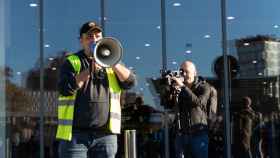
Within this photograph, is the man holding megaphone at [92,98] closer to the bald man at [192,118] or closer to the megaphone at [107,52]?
the megaphone at [107,52]

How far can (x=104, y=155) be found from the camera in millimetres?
5250

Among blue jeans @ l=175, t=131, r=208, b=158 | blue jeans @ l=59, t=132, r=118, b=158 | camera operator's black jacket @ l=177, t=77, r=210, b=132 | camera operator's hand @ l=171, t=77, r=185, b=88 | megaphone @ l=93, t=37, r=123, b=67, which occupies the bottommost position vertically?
blue jeans @ l=175, t=131, r=208, b=158

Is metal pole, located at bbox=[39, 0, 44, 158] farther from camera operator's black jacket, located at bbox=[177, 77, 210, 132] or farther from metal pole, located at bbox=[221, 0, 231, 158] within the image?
camera operator's black jacket, located at bbox=[177, 77, 210, 132]

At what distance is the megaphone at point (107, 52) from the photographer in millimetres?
5246

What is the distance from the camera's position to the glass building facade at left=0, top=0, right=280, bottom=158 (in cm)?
992

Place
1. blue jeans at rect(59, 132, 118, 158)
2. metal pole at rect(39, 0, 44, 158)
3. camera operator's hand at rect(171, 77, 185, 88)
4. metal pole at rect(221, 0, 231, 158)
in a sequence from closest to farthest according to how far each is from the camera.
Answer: blue jeans at rect(59, 132, 118, 158) → camera operator's hand at rect(171, 77, 185, 88) → metal pole at rect(39, 0, 44, 158) → metal pole at rect(221, 0, 231, 158)

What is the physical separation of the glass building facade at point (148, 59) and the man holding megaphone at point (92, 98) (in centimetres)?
451

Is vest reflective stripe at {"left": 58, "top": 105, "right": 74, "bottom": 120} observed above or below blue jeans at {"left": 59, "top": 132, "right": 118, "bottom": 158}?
above

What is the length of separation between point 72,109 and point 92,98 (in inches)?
7.2

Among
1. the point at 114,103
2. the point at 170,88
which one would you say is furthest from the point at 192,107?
the point at 114,103

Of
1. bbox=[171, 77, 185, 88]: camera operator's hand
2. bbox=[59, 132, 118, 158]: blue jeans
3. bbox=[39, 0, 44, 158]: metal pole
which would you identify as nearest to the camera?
bbox=[59, 132, 118, 158]: blue jeans

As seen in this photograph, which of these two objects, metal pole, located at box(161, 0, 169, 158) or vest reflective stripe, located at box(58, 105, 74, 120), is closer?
vest reflective stripe, located at box(58, 105, 74, 120)

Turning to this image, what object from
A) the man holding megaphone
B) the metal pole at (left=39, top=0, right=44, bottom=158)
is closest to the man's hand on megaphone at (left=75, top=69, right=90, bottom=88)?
the man holding megaphone

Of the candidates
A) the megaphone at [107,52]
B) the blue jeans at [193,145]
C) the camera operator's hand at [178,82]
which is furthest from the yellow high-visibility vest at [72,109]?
the blue jeans at [193,145]
